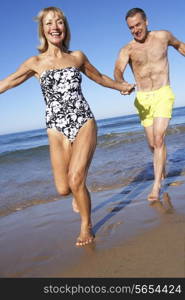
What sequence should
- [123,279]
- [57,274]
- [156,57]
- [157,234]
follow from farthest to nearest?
[156,57], [157,234], [57,274], [123,279]

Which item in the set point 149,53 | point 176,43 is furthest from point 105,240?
point 176,43

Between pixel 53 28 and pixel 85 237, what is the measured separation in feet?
7.26

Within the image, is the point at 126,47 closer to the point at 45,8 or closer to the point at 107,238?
the point at 45,8

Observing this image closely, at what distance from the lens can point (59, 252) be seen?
3502 mm

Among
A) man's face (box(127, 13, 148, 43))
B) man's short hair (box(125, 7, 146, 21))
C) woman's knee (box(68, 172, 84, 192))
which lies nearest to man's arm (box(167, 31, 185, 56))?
man's face (box(127, 13, 148, 43))

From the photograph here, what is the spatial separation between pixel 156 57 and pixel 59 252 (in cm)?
313

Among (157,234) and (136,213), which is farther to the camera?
(136,213)

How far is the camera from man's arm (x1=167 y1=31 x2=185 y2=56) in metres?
5.30

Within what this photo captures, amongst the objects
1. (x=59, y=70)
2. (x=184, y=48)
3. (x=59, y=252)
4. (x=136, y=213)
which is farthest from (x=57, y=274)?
(x=184, y=48)

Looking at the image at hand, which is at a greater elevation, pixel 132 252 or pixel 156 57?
pixel 156 57

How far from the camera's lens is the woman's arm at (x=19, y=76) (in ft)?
12.7

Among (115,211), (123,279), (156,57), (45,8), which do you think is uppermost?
(45,8)

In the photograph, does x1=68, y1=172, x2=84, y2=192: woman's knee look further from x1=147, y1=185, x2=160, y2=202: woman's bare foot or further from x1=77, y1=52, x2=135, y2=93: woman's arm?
x1=147, y1=185, x2=160, y2=202: woman's bare foot

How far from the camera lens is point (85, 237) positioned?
12.0ft
